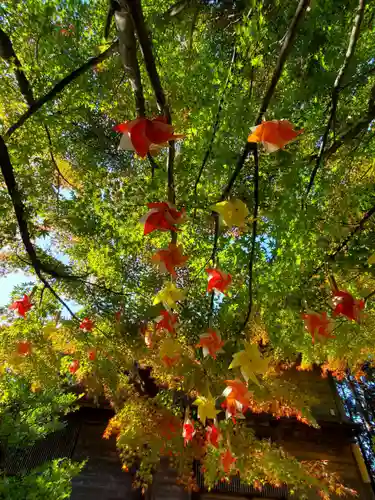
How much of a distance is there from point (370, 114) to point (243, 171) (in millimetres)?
642

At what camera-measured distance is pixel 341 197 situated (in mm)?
2223

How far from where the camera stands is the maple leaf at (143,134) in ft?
3.42

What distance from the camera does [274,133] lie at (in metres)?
1.08

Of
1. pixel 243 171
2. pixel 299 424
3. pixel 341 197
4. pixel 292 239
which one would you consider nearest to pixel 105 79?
pixel 243 171

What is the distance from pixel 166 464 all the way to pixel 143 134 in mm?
6203

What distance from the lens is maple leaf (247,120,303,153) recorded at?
1.08m

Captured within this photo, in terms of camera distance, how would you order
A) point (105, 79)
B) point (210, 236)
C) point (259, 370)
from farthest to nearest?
point (210, 236)
point (105, 79)
point (259, 370)

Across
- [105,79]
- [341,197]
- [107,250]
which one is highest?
[105,79]

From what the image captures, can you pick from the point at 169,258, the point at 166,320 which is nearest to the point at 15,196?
the point at 169,258

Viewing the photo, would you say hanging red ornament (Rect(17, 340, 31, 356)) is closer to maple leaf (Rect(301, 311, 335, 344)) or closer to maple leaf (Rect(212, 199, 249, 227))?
maple leaf (Rect(301, 311, 335, 344))

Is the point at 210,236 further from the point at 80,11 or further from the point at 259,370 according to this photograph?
the point at 80,11

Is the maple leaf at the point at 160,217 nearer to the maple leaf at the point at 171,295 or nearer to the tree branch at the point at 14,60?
the maple leaf at the point at 171,295

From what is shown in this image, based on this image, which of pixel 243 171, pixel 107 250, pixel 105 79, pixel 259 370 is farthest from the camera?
pixel 107 250

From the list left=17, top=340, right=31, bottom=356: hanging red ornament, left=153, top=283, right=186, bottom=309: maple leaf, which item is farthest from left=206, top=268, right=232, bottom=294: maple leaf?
left=17, top=340, right=31, bottom=356: hanging red ornament
